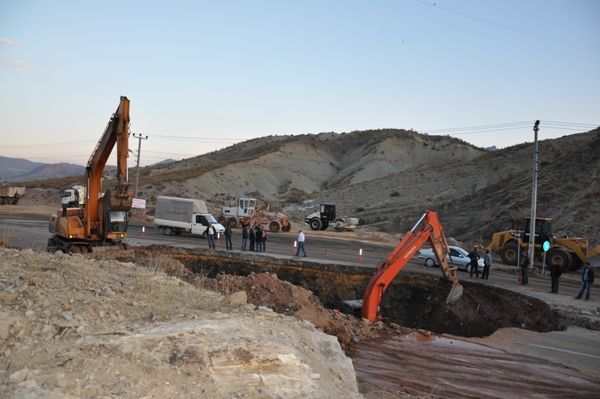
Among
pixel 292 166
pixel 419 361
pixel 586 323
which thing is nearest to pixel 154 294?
pixel 419 361

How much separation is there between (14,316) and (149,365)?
85.6 inches

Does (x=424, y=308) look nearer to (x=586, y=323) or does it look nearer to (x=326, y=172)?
(x=586, y=323)

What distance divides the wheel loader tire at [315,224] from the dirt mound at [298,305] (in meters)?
32.2

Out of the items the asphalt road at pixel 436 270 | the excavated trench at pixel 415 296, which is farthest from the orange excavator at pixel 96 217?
the excavated trench at pixel 415 296

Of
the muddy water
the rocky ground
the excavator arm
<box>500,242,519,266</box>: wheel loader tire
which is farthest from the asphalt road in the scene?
the rocky ground

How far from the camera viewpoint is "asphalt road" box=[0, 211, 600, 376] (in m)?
14.6

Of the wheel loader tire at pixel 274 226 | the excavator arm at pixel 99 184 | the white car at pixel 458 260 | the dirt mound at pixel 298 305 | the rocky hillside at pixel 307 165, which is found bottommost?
the dirt mound at pixel 298 305

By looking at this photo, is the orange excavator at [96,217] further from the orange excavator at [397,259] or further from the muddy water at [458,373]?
the muddy water at [458,373]

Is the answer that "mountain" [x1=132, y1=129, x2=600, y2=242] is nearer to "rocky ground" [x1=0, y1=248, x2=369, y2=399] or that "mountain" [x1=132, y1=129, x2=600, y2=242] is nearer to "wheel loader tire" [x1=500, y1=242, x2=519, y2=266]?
"wheel loader tire" [x1=500, y1=242, x2=519, y2=266]

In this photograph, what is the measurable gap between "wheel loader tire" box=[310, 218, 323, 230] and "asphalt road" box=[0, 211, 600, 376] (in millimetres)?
5722

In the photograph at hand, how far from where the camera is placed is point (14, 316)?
738cm

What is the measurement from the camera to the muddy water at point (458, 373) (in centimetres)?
1088

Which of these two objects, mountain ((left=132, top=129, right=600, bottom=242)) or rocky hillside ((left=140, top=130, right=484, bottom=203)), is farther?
rocky hillside ((left=140, top=130, right=484, bottom=203))

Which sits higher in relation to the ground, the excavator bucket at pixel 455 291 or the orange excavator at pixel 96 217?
the orange excavator at pixel 96 217
